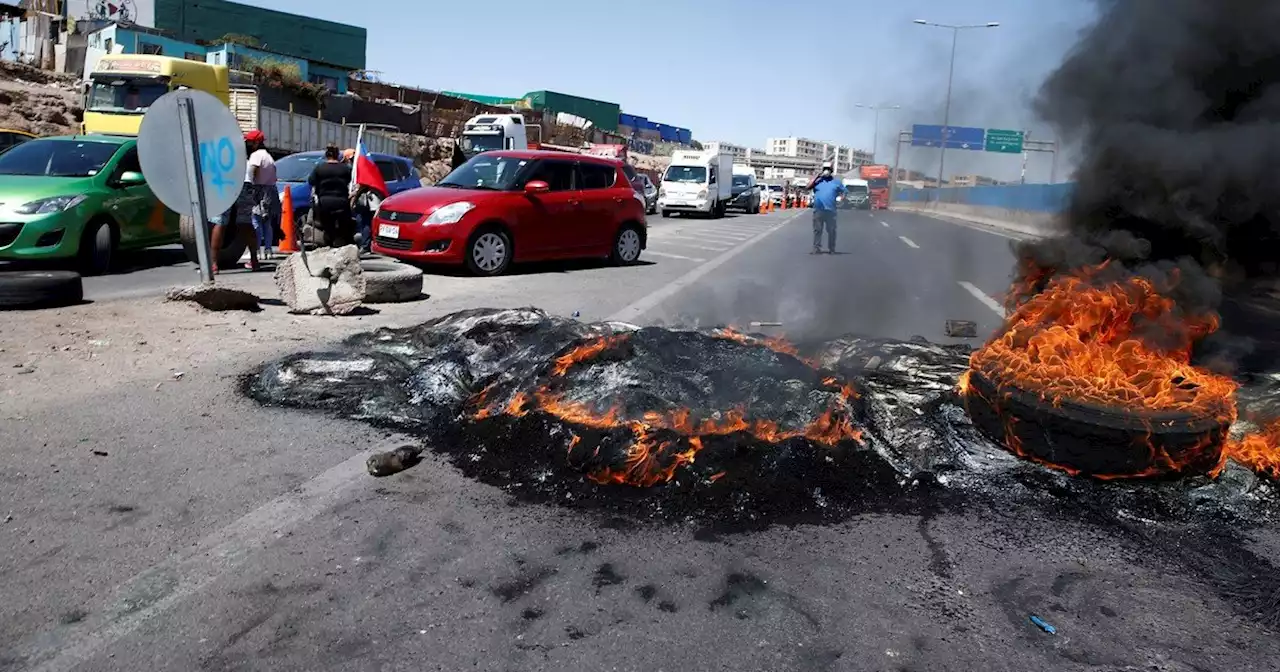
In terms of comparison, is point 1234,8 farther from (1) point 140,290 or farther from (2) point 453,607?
(1) point 140,290

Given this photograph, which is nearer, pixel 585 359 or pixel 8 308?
pixel 585 359

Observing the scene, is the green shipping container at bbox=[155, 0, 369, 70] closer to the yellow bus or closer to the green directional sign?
the yellow bus

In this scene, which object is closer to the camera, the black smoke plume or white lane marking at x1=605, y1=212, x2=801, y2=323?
the black smoke plume

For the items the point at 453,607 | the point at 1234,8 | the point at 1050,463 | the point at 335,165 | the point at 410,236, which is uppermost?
the point at 1234,8

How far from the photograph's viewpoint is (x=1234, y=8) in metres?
5.11

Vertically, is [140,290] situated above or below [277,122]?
below

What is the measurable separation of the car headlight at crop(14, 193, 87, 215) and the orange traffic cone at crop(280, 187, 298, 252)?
4.29 meters

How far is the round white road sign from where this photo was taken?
26.4ft

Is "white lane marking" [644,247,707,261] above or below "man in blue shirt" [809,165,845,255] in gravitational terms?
below

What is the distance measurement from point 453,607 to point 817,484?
187 centimetres

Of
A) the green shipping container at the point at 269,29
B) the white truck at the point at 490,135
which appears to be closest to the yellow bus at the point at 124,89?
the white truck at the point at 490,135

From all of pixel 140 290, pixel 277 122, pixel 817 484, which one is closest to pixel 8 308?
pixel 140 290

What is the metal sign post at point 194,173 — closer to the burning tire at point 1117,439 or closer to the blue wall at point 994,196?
the burning tire at point 1117,439

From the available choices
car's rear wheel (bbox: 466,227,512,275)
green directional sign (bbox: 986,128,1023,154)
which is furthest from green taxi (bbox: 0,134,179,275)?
green directional sign (bbox: 986,128,1023,154)
